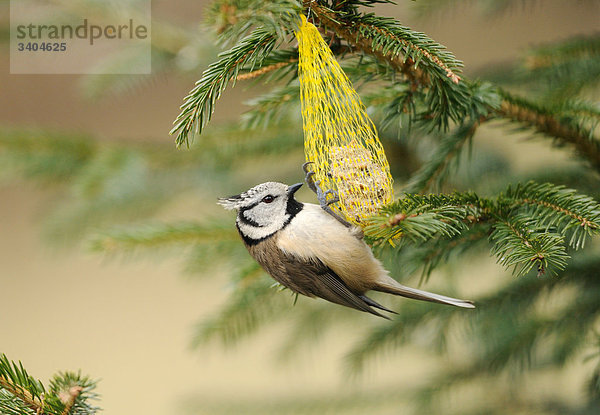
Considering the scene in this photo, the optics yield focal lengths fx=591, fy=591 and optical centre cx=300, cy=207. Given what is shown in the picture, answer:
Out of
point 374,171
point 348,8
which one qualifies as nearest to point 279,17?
point 348,8

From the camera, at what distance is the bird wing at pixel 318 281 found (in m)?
0.66

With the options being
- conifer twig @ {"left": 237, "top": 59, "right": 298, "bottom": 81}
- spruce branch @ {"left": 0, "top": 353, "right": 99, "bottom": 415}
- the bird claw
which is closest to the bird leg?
the bird claw

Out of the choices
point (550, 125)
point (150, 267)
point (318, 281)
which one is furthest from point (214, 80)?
point (150, 267)

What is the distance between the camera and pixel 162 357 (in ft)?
8.29

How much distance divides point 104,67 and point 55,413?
817 mm

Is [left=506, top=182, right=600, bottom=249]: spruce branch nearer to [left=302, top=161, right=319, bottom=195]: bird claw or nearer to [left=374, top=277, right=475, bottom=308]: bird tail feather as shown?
[left=374, top=277, right=475, bottom=308]: bird tail feather

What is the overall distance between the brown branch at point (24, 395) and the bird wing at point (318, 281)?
Result: 28cm

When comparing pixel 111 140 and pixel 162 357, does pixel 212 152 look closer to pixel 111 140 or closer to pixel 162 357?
pixel 111 140

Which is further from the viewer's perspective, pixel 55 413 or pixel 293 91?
pixel 293 91

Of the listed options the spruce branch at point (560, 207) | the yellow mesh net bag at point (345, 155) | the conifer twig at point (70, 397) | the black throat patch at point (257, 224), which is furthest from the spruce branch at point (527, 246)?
the conifer twig at point (70, 397)

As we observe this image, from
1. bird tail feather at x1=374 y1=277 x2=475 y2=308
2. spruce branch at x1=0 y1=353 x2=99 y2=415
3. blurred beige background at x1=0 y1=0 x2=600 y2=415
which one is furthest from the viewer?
blurred beige background at x1=0 y1=0 x2=600 y2=415

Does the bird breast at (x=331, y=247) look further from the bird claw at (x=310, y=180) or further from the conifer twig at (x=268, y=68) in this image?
the conifer twig at (x=268, y=68)

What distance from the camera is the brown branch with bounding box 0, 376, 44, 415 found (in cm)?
48

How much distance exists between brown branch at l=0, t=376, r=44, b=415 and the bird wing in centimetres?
28
